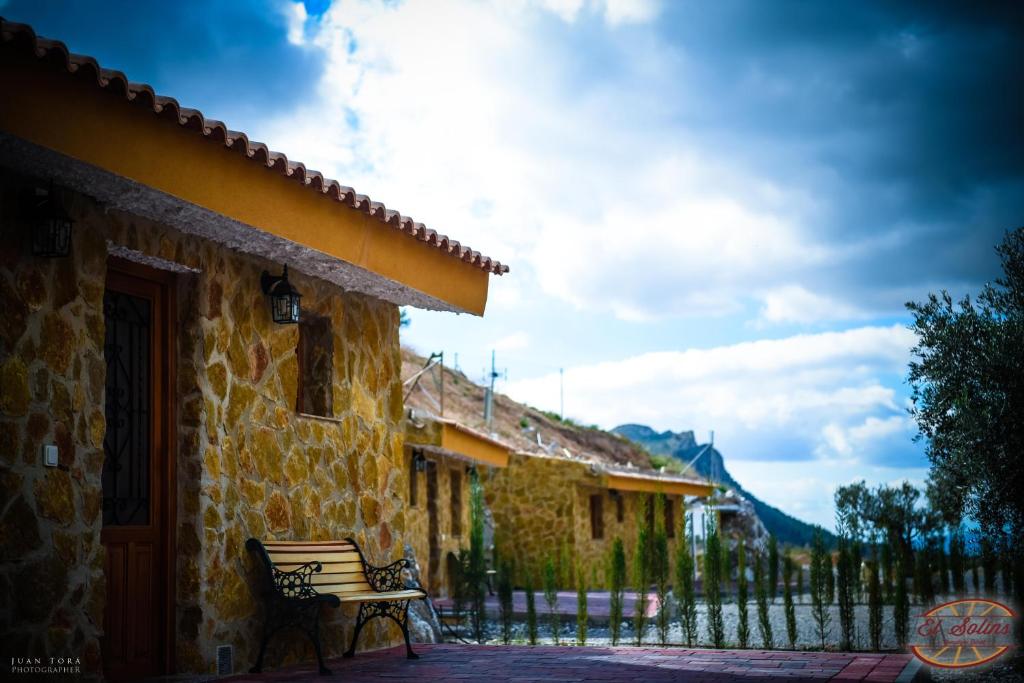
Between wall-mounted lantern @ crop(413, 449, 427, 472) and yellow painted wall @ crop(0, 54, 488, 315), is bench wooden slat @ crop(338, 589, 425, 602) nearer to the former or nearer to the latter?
yellow painted wall @ crop(0, 54, 488, 315)

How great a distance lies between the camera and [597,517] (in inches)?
1012

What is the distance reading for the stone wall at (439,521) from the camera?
18219 millimetres

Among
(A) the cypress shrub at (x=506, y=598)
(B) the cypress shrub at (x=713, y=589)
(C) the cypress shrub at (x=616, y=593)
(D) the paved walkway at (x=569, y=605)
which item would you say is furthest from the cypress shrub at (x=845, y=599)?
(D) the paved walkway at (x=569, y=605)

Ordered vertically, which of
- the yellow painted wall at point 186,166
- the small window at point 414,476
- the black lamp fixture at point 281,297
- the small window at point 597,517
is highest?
the yellow painted wall at point 186,166

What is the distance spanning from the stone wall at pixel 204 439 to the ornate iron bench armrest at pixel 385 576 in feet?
1.09

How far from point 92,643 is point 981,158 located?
11188 millimetres

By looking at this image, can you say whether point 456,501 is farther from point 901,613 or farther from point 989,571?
point 901,613

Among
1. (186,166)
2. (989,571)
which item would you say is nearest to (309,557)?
(186,166)

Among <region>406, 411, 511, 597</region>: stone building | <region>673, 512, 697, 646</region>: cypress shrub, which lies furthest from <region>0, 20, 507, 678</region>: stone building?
<region>406, 411, 511, 597</region>: stone building

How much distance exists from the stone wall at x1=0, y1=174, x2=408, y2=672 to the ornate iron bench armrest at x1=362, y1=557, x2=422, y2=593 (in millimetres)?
333

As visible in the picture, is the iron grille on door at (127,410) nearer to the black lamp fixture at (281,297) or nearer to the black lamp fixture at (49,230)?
the black lamp fixture at (49,230)

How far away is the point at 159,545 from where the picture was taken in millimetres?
7000

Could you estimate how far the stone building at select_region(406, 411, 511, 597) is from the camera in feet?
56.9

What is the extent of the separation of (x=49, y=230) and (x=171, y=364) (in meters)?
1.56
